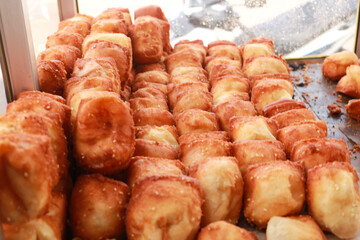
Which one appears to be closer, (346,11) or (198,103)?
(198,103)

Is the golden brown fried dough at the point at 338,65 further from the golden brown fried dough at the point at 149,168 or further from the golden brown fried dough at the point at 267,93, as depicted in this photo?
the golden brown fried dough at the point at 149,168

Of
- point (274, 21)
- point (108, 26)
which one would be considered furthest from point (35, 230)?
point (274, 21)

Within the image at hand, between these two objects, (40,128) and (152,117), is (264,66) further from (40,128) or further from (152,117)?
(40,128)

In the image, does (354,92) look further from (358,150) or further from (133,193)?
(133,193)

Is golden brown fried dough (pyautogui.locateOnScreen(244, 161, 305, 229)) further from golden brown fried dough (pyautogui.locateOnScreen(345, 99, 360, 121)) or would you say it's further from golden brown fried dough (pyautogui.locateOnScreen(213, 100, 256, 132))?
golden brown fried dough (pyautogui.locateOnScreen(345, 99, 360, 121))

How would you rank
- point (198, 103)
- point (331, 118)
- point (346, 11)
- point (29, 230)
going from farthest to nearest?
point (346, 11)
point (331, 118)
point (198, 103)
point (29, 230)

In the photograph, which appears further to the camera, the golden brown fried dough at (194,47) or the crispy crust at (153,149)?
the golden brown fried dough at (194,47)

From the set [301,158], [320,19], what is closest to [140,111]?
[301,158]

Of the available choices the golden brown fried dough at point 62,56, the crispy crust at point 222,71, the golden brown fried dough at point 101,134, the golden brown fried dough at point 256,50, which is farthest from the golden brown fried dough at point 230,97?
the golden brown fried dough at point 101,134
